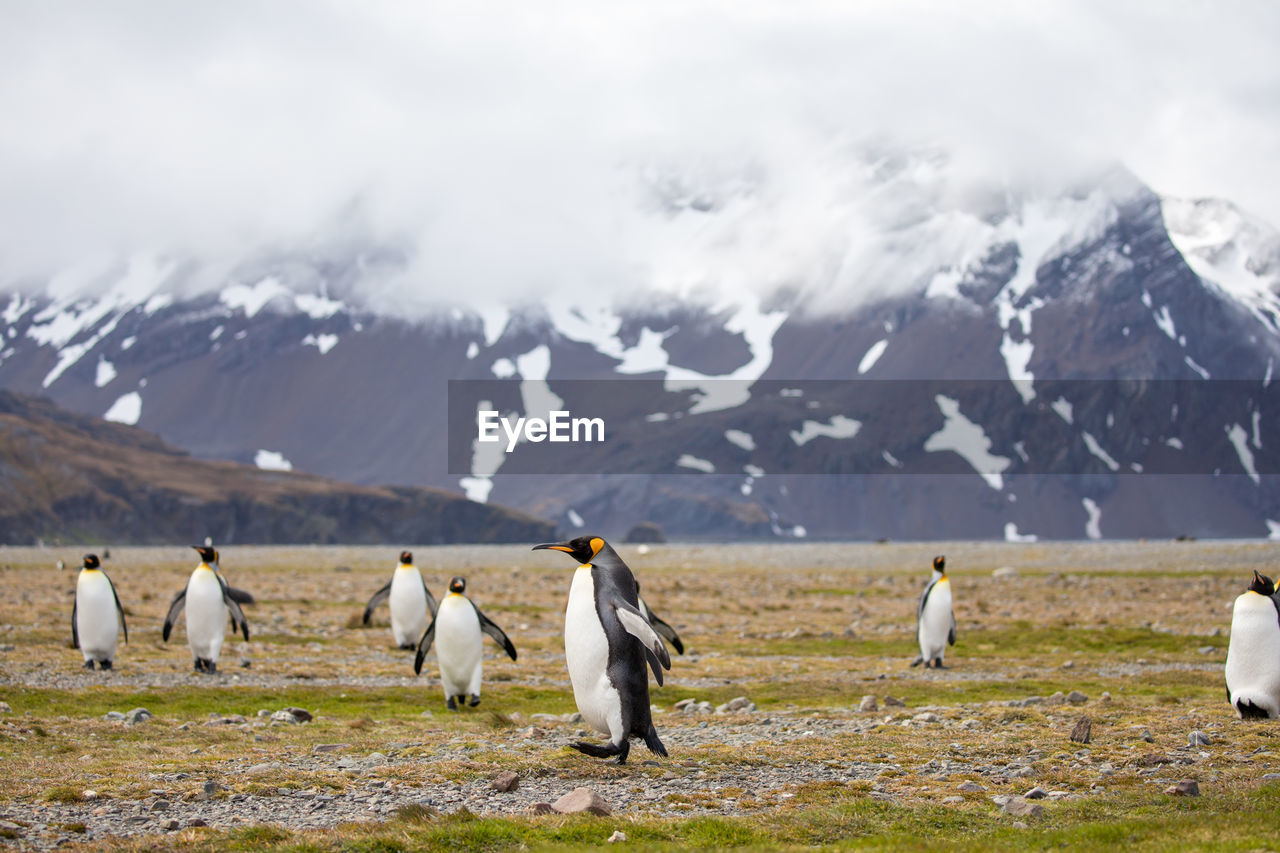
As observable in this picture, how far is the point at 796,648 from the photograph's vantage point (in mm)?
21984

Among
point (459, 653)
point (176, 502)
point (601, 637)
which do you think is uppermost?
point (176, 502)

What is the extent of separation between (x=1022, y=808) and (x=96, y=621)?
13644mm

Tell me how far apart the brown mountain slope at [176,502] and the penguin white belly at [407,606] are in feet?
454

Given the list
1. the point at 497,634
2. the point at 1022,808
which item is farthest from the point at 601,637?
the point at 497,634

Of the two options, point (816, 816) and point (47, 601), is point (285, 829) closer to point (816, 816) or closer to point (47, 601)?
point (816, 816)

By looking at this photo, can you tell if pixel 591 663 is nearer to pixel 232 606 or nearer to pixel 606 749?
pixel 606 749

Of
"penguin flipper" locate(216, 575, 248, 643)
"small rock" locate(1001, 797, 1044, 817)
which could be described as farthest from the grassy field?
"penguin flipper" locate(216, 575, 248, 643)

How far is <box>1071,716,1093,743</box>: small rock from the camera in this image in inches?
421

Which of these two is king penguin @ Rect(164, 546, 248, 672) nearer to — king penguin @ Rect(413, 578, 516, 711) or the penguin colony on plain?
the penguin colony on plain

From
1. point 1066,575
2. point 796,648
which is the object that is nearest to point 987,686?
point 796,648

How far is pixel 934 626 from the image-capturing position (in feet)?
63.7

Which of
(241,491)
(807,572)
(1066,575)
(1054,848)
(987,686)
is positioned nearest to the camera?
(1054,848)

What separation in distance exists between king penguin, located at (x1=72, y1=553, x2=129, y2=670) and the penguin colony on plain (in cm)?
1

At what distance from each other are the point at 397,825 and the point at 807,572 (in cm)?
4937
